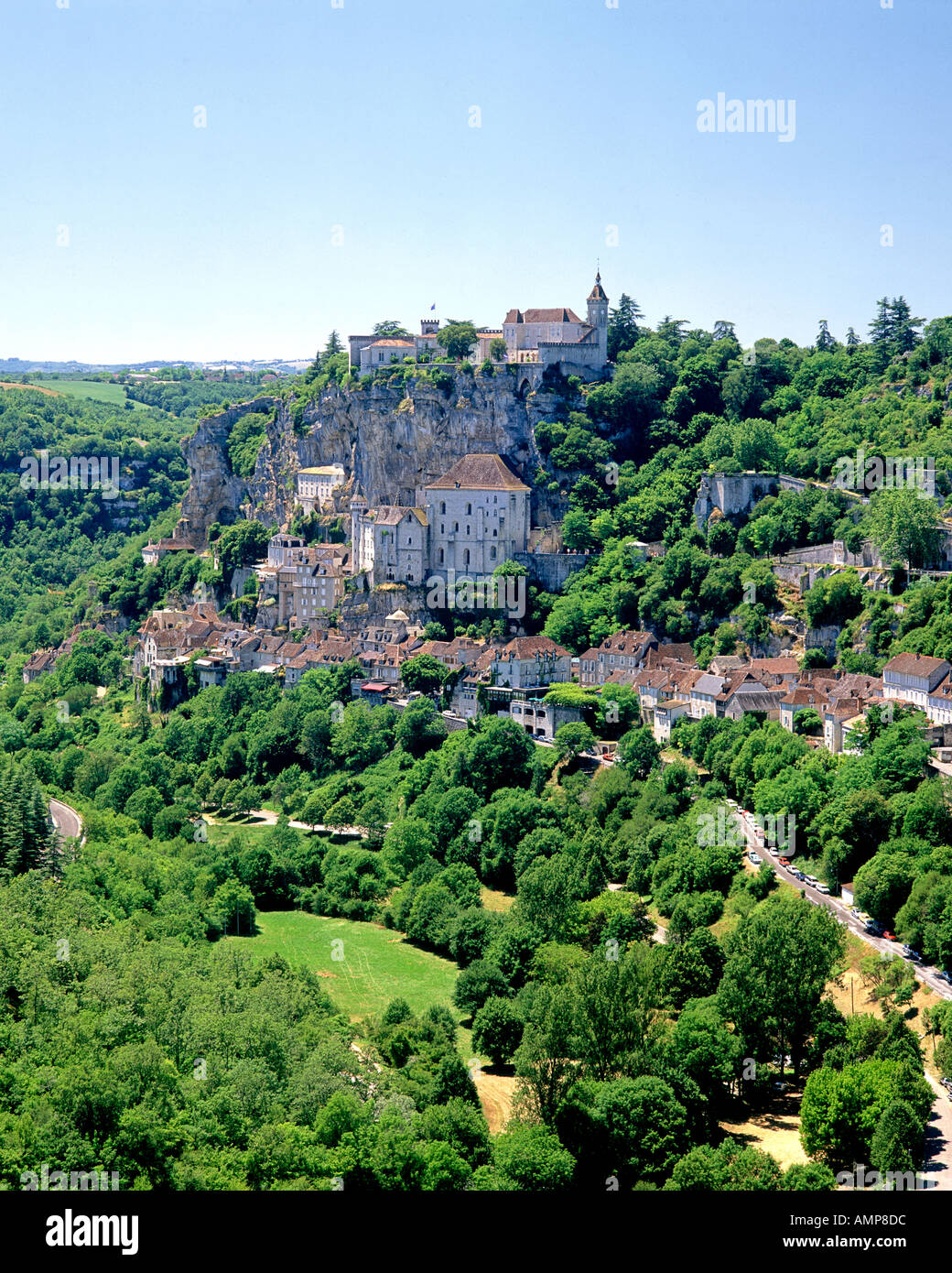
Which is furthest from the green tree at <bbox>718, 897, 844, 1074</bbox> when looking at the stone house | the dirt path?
the stone house

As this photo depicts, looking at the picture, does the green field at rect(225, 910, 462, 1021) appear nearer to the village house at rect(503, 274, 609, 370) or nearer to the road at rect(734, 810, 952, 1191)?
the road at rect(734, 810, 952, 1191)

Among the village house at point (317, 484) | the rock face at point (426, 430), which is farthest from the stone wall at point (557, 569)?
the village house at point (317, 484)

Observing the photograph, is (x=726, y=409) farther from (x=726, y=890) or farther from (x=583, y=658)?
(x=726, y=890)

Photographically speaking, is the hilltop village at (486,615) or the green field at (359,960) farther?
the hilltop village at (486,615)

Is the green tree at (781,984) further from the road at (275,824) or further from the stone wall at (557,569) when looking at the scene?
the stone wall at (557,569)

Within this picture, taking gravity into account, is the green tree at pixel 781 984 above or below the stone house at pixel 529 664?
below

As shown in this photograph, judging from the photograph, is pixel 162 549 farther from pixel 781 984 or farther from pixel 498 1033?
pixel 781 984

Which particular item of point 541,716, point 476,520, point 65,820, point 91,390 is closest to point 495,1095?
point 541,716
